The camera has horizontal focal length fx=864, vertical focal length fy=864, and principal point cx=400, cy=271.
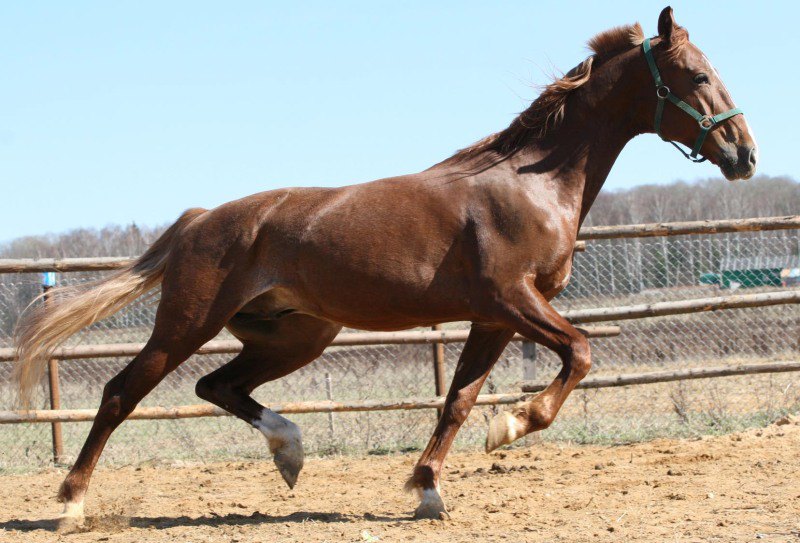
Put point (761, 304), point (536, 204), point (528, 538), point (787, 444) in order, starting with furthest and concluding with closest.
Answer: point (761, 304)
point (787, 444)
point (536, 204)
point (528, 538)

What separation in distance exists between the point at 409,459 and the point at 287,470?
1.82 m

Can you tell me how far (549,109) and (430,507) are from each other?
219cm

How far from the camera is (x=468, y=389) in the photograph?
4574mm

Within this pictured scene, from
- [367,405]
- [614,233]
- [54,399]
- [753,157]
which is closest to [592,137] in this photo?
[753,157]

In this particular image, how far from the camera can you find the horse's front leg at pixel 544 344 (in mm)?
3992

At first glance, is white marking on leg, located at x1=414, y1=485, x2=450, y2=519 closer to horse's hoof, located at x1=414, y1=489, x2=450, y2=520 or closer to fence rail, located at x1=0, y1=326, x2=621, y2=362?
horse's hoof, located at x1=414, y1=489, x2=450, y2=520

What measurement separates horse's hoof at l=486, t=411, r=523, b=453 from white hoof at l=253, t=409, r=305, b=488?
51.4 inches

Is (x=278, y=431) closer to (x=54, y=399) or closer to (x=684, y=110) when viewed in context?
(x=684, y=110)

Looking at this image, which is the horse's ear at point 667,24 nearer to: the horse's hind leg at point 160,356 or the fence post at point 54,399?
the horse's hind leg at point 160,356

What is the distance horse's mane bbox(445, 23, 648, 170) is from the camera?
464cm

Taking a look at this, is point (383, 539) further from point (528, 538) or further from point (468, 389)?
point (468, 389)

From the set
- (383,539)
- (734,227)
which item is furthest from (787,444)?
(383,539)

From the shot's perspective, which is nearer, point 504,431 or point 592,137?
point 504,431

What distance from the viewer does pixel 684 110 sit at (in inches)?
175
